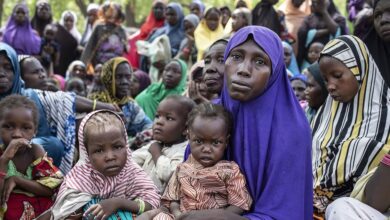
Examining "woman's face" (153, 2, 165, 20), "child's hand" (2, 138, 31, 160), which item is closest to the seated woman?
"child's hand" (2, 138, 31, 160)

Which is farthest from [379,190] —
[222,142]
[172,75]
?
[172,75]

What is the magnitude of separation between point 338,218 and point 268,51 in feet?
3.31

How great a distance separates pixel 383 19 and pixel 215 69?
130cm

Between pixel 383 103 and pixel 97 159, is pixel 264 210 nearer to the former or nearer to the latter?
pixel 97 159

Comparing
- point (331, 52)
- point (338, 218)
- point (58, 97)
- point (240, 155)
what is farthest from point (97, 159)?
point (58, 97)

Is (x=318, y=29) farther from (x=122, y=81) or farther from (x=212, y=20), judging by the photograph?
(x=122, y=81)

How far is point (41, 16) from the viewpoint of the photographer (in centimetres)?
1231

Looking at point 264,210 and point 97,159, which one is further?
point 97,159

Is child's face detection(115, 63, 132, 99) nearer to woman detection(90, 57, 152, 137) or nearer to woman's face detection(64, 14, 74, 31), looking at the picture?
woman detection(90, 57, 152, 137)

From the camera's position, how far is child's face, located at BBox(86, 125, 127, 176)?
11.9 ft

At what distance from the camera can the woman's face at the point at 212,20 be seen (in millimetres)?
9922

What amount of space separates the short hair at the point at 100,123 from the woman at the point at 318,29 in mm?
5583

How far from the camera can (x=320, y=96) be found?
5.13 meters

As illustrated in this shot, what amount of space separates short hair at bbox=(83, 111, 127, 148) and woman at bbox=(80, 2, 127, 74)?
7.02m
